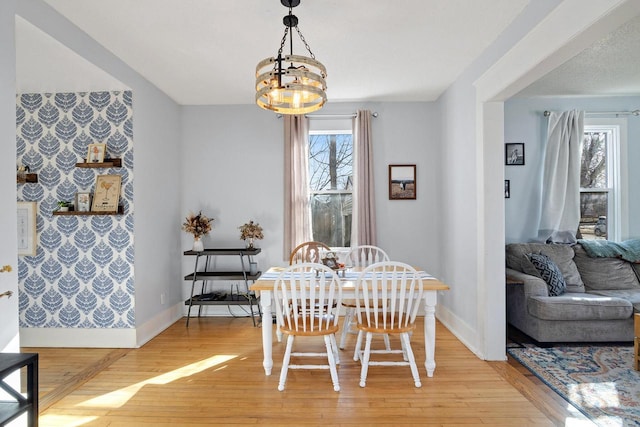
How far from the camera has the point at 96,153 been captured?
3631mm

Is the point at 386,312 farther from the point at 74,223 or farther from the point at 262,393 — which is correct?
the point at 74,223

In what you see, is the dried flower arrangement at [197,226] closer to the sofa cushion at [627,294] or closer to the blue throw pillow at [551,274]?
the blue throw pillow at [551,274]

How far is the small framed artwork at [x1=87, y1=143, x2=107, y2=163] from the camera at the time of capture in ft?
11.9

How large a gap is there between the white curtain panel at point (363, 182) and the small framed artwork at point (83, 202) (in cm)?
289

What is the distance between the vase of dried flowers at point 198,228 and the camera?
14.6 feet

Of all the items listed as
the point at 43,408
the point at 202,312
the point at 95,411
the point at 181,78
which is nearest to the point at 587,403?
the point at 95,411

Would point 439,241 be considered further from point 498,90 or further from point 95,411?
point 95,411

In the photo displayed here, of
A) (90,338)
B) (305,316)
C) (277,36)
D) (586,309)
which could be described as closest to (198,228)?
(90,338)

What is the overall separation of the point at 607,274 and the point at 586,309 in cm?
88

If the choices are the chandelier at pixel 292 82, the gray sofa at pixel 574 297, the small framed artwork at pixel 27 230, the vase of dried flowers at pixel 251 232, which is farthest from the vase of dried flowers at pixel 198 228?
the gray sofa at pixel 574 297

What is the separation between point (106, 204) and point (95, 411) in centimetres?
187

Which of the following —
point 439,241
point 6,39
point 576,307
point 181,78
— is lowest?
point 576,307

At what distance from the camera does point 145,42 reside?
3.06 meters

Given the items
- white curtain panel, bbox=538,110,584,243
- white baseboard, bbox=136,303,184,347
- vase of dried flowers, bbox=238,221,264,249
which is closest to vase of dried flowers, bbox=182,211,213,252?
vase of dried flowers, bbox=238,221,264,249
